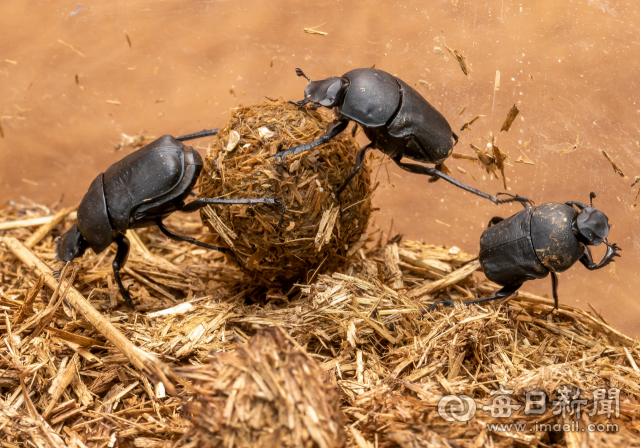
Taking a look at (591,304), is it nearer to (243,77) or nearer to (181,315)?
(181,315)

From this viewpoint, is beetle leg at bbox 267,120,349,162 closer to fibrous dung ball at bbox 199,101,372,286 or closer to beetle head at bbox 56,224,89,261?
fibrous dung ball at bbox 199,101,372,286

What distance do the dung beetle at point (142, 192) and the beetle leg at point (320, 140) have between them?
39 centimetres

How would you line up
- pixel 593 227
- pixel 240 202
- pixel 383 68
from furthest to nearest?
pixel 383 68, pixel 593 227, pixel 240 202

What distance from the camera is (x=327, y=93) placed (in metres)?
2.81

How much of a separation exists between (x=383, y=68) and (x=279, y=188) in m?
1.66

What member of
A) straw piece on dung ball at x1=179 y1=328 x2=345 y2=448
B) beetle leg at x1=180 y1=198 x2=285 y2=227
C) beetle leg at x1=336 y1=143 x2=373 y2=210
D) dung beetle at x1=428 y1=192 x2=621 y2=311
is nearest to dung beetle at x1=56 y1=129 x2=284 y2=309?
beetle leg at x1=180 y1=198 x2=285 y2=227

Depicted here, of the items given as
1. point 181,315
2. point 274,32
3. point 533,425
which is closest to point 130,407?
point 181,315

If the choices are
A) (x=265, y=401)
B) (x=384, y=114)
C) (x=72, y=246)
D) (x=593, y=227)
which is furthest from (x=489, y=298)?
(x=72, y=246)

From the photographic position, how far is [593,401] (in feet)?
7.59

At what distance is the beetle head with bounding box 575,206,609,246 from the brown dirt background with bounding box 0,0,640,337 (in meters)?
0.42

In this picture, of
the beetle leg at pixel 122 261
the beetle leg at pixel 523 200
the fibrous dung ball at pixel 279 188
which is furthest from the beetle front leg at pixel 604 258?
the beetle leg at pixel 122 261

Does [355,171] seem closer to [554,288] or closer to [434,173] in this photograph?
[434,173]

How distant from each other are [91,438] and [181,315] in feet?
2.87

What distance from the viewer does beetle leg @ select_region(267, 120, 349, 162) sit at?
2.60m
